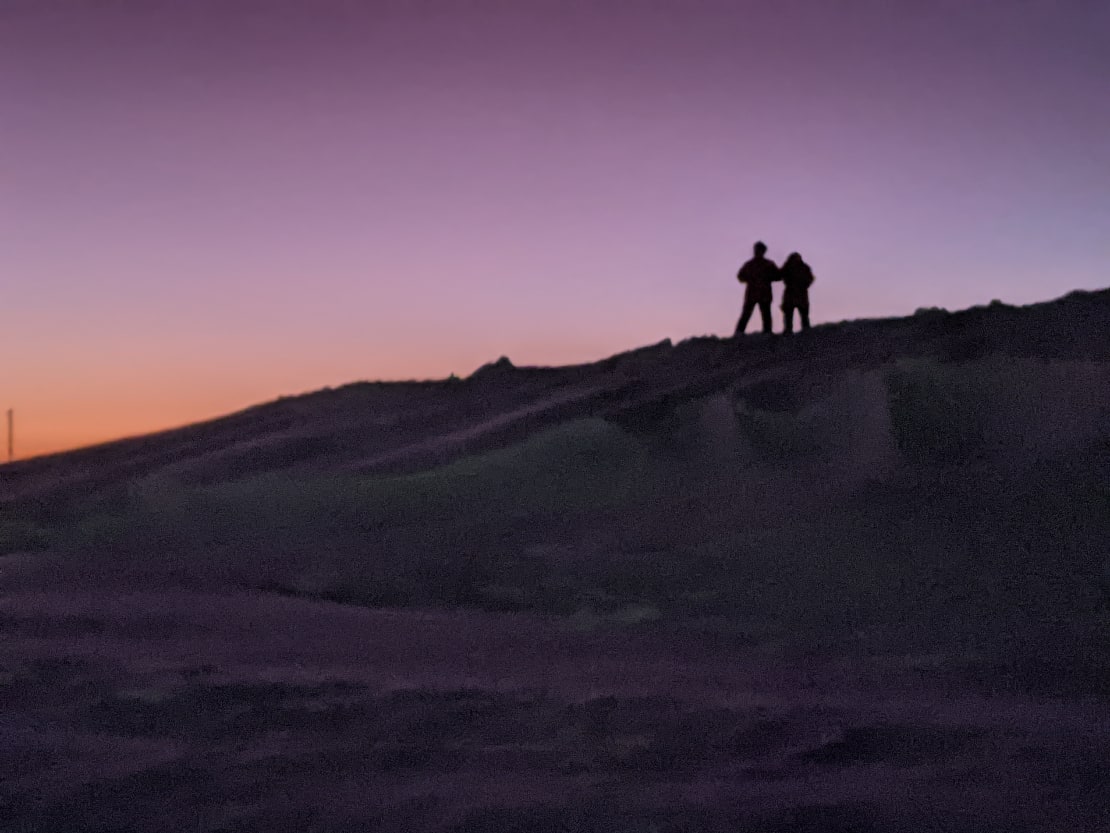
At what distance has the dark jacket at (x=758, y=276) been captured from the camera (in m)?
10.7

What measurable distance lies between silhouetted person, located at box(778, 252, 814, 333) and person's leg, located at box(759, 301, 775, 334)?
0.59 ft

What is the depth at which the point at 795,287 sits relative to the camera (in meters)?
10.9

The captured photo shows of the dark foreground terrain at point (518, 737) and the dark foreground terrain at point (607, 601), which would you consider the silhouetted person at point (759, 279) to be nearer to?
the dark foreground terrain at point (607, 601)

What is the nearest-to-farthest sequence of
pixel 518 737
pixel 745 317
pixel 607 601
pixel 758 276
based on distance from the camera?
pixel 518 737, pixel 607 601, pixel 758 276, pixel 745 317

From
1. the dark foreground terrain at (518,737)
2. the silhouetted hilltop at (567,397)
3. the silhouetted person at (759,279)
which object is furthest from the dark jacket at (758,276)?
the dark foreground terrain at (518,737)

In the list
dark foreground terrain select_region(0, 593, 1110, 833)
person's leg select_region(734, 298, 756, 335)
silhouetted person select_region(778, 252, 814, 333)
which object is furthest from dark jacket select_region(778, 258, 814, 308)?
dark foreground terrain select_region(0, 593, 1110, 833)

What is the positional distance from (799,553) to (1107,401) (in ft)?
12.5

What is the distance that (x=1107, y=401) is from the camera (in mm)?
9000

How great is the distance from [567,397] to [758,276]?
7.64ft

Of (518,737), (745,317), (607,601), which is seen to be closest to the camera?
(518,737)

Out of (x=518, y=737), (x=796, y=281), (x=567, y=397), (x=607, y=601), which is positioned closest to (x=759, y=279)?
(x=796, y=281)

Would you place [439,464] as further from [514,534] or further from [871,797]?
[871,797]

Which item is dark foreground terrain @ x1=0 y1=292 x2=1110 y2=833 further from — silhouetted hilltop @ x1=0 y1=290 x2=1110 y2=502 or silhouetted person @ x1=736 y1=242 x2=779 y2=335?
silhouetted person @ x1=736 y1=242 x2=779 y2=335

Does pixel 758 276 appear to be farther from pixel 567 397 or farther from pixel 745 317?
pixel 567 397
